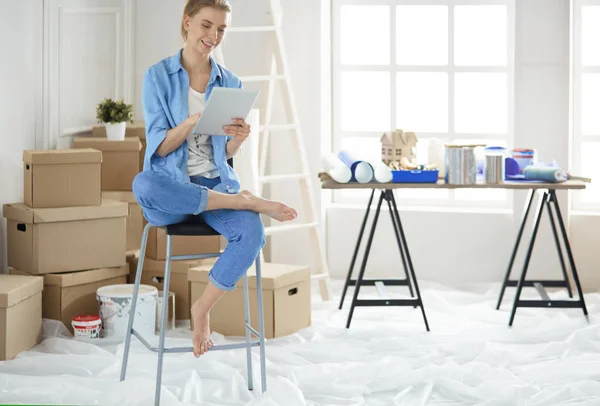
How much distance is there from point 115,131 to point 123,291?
44.7 inches

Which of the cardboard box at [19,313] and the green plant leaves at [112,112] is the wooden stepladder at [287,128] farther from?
the cardboard box at [19,313]

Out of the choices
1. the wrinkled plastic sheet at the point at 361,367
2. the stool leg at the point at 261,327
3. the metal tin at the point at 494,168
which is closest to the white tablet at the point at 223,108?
the stool leg at the point at 261,327

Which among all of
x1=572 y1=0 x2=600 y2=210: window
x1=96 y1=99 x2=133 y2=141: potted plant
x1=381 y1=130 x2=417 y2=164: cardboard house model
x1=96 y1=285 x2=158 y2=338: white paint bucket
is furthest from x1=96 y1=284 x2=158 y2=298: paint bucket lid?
x1=572 y1=0 x2=600 y2=210: window

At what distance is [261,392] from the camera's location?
12.4ft

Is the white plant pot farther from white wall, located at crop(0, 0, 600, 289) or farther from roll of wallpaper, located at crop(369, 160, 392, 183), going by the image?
roll of wallpaper, located at crop(369, 160, 392, 183)

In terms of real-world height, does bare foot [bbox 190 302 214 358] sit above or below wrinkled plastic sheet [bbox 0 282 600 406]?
above

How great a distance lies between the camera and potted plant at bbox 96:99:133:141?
5.41 m

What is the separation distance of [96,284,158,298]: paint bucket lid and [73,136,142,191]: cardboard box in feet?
2.62

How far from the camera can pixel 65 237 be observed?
4723 millimetres

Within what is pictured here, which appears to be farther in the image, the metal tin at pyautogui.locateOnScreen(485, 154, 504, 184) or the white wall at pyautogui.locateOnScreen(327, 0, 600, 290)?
the white wall at pyautogui.locateOnScreen(327, 0, 600, 290)

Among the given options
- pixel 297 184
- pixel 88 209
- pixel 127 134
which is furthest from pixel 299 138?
pixel 88 209

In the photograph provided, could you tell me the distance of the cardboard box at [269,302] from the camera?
4652mm

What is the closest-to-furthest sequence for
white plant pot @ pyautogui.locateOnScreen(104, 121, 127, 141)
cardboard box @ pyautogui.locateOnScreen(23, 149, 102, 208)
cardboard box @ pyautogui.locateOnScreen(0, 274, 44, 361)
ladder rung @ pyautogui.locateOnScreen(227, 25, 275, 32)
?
1. cardboard box @ pyautogui.locateOnScreen(0, 274, 44, 361)
2. cardboard box @ pyautogui.locateOnScreen(23, 149, 102, 208)
3. white plant pot @ pyautogui.locateOnScreen(104, 121, 127, 141)
4. ladder rung @ pyautogui.locateOnScreen(227, 25, 275, 32)

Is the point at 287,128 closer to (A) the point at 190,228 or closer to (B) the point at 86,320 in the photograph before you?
(B) the point at 86,320
